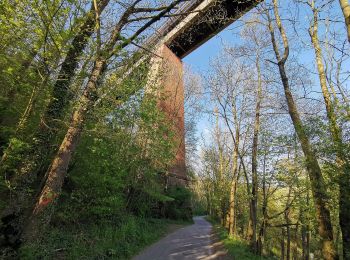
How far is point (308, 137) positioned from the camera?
8.80m

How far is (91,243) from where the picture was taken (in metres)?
9.26

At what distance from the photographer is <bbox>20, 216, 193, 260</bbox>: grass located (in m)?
7.25

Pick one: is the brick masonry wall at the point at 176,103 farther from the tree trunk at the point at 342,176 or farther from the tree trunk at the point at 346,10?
the tree trunk at the point at 346,10

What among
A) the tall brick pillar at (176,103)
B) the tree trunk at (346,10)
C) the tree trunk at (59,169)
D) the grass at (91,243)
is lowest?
the grass at (91,243)

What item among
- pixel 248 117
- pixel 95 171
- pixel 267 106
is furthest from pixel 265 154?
pixel 95 171

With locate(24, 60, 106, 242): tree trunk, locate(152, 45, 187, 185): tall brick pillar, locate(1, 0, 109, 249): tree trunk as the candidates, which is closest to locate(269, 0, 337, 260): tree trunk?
locate(24, 60, 106, 242): tree trunk

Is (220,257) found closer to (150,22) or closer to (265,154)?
(265,154)

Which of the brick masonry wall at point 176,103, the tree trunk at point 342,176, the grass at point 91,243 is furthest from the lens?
the brick masonry wall at point 176,103

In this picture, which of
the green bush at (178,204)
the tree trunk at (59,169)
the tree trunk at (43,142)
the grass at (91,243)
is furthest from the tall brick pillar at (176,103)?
the tree trunk at (59,169)

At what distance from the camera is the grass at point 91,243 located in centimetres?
725

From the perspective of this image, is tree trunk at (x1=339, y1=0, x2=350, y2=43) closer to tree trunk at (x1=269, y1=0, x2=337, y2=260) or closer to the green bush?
tree trunk at (x1=269, y1=0, x2=337, y2=260)

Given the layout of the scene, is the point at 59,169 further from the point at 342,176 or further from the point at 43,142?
the point at 342,176

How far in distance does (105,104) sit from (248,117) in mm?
11213

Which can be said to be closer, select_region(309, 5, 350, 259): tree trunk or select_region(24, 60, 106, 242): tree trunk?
select_region(24, 60, 106, 242): tree trunk
